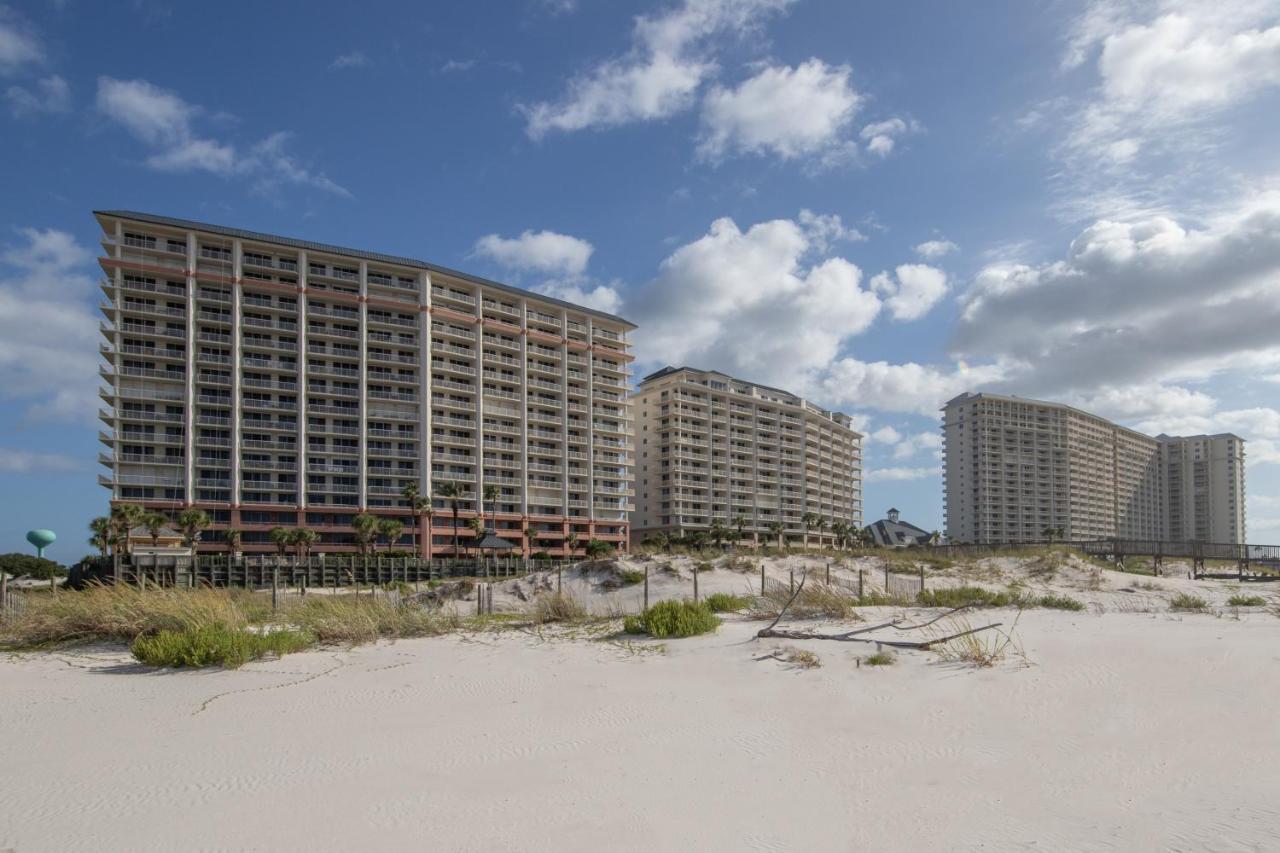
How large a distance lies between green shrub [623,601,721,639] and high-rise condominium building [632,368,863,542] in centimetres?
9887

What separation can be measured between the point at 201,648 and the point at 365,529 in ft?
216

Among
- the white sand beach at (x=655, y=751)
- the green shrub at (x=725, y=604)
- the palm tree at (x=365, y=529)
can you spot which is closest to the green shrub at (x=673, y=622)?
the white sand beach at (x=655, y=751)

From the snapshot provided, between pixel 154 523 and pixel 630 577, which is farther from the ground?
pixel 154 523

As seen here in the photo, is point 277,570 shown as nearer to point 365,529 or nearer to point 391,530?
point 365,529

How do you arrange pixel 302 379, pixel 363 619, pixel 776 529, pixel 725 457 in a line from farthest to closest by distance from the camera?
1. pixel 725 457
2. pixel 776 529
3. pixel 302 379
4. pixel 363 619

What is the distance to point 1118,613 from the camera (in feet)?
50.4

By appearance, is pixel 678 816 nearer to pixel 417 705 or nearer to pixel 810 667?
pixel 417 705

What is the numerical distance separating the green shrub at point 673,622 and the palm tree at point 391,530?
6615 cm

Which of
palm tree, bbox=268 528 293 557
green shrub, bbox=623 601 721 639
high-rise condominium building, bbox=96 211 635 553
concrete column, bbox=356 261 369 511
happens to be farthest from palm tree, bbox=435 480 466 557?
green shrub, bbox=623 601 721 639

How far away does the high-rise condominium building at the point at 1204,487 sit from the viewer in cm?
18438

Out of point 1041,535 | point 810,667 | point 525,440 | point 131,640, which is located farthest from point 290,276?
point 1041,535

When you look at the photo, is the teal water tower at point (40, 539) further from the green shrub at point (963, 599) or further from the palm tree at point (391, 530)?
the green shrub at point (963, 599)

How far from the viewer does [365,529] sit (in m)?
72.4

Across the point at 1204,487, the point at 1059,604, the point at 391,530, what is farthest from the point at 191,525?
the point at 1204,487
